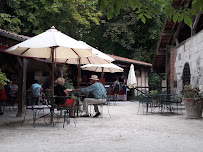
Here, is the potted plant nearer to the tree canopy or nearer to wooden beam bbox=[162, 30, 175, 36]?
wooden beam bbox=[162, 30, 175, 36]

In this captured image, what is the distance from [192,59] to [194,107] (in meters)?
4.09

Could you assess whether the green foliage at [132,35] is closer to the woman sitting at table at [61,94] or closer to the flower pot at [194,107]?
the flower pot at [194,107]

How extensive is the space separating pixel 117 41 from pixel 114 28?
1287 mm

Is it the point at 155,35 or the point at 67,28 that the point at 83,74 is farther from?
the point at 155,35

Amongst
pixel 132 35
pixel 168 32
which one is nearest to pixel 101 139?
pixel 168 32

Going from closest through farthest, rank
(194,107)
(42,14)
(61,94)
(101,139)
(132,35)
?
(101,139) < (61,94) < (194,107) < (42,14) < (132,35)

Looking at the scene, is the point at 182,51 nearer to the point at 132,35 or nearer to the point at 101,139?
the point at 101,139

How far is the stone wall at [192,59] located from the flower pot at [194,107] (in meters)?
2.59

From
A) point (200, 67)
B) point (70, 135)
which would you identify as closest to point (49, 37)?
point (70, 135)

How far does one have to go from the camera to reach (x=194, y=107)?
811cm

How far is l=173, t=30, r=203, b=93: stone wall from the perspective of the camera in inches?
422

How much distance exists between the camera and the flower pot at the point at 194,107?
809cm

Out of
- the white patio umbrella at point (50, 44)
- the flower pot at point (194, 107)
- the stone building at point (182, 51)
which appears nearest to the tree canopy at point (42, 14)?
the stone building at point (182, 51)

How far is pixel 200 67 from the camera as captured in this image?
10.7 metres
